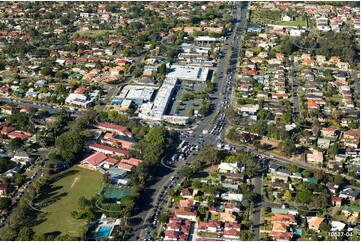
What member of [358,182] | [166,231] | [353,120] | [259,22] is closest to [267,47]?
[259,22]

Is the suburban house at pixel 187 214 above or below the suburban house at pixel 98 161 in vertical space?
above

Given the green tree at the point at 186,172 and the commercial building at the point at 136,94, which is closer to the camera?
the green tree at the point at 186,172

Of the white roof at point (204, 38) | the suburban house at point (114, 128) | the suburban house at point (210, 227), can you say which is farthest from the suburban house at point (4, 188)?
the white roof at point (204, 38)

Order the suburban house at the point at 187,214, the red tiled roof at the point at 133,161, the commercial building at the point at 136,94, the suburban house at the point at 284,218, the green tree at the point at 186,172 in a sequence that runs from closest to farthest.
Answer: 1. the suburban house at the point at 284,218
2. the suburban house at the point at 187,214
3. the green tree at the point at 186,172
4. the red tiled roof at the point at 133,161
5. the commercial building at the point at 136,94

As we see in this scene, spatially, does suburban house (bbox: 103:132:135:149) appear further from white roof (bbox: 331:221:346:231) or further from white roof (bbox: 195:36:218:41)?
white roof (bbox: 195:36:218:41)

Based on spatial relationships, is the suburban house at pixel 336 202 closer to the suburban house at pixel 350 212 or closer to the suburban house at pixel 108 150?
the suburban house at pixel 350 212

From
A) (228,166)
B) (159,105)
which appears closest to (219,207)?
(228,166)

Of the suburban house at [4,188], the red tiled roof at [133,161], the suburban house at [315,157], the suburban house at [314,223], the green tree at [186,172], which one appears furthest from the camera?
the suburban house at [315,157]
